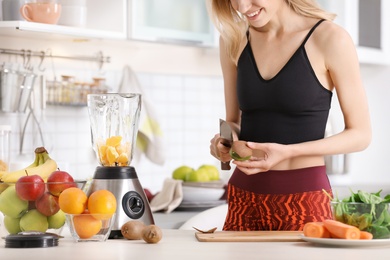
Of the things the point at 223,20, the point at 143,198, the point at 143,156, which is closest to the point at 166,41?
the point at 143,156

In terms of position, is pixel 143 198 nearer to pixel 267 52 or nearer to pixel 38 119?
pixel 267 52

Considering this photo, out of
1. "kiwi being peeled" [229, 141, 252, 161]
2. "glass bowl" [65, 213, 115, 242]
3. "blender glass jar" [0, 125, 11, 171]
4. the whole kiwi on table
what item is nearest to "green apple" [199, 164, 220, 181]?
"blender glass jar" [0, 125, 11, 171]

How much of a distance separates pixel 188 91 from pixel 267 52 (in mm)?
1766

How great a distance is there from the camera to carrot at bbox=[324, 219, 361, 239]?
1847 millimetres

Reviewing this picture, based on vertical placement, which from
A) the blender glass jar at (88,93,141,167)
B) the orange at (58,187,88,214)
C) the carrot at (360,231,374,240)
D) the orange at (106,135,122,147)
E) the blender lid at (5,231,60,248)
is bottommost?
the blender lid at (5,231,60,248)

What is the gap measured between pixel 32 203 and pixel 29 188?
0.05m

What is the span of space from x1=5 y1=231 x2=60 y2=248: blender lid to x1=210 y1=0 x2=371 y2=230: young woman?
0.58 metres

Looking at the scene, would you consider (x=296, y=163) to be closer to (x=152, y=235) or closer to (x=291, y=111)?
(x=291, y=111)

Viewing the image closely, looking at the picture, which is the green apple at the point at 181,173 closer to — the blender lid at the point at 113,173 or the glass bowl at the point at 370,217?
the blender lid at the point at 113,173

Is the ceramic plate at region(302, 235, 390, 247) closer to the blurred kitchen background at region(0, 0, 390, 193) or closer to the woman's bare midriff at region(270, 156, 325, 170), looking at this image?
the woman's bare midriff at region(270, 156, 325, 170)

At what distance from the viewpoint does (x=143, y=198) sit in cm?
218

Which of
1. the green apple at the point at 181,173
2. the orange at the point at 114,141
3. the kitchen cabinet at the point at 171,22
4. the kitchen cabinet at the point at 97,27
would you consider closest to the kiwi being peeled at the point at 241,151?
the orange at the point at 114,141

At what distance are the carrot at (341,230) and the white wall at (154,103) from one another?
155cm

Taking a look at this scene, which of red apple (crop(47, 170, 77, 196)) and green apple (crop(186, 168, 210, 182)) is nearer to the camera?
red apple (crop(47, 170, 77, 196))
